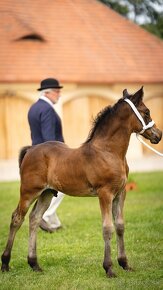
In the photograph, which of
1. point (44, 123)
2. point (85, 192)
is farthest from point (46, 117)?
point (85, 192)

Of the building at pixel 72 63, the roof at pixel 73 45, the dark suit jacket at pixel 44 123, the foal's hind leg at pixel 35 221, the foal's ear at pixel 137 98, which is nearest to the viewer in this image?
the foal's ear at pixel 137 98

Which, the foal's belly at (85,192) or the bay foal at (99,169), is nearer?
the bay foal at (99,169)

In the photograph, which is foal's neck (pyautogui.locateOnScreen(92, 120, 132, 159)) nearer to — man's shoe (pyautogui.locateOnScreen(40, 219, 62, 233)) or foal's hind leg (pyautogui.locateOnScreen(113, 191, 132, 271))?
foal's hind leg (pyautogui.locateOnScreen(113, 191, 132, 271))

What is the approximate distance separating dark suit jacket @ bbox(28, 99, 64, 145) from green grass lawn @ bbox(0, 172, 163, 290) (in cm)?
151

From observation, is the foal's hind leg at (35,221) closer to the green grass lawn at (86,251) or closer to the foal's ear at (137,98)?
the green grass lawn at (86,251)

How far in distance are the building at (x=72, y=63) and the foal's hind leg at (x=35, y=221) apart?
1795 centimetres

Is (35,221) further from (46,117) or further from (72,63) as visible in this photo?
(72,63)

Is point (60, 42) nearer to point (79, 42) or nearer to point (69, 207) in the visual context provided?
point (79, 42)

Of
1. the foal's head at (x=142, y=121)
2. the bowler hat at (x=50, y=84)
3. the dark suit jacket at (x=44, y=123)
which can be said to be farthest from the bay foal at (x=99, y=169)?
the bowler hat at (x=50, y=84)

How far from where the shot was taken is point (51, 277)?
7.18 m

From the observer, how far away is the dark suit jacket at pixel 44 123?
9734 millimetres

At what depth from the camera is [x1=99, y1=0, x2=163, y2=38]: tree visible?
131 feet

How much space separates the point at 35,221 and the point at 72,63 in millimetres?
19941

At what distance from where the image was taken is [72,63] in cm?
2723
